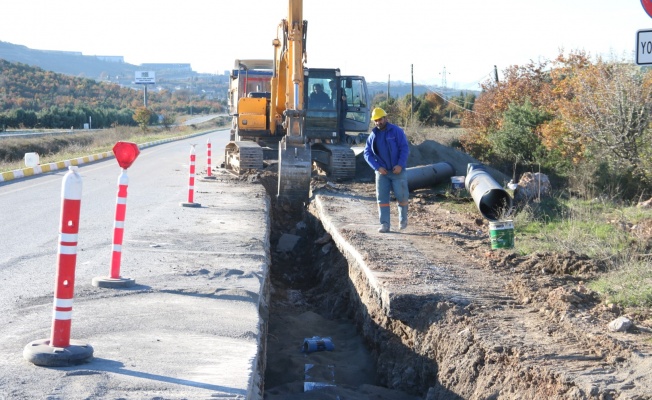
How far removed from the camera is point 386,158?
11711mm

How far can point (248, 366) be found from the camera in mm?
5449

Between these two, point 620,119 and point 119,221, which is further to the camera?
point 620,119

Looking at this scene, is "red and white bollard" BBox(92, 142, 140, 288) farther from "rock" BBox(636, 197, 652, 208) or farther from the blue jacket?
"rock" BBox(636, 197, 652, 208)

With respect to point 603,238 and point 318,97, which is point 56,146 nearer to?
point 318,97

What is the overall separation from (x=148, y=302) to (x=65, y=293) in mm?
1986

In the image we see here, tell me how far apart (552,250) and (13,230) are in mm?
7918

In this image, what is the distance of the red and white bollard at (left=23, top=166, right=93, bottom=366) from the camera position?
5.13 m

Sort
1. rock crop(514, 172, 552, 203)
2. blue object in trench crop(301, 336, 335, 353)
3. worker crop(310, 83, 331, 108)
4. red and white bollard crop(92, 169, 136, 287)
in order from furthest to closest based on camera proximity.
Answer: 1. worker crop(310, 83, 331, 108)
2. rock crop(514, 172, 552, 203)
3. blue object in trench crop(301, 336, 335, 353)
4. red and white bollard crop(92, 169, 136, 287)

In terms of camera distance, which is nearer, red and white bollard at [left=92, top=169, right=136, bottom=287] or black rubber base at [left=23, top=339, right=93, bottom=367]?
black rubber base at [left=23, top=339, right=93, bottom=367]

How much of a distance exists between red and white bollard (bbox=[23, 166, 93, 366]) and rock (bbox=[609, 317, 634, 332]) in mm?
4059

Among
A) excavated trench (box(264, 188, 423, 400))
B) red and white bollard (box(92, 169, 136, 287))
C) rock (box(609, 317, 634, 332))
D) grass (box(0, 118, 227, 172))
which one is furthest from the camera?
grass (box(0, 118, 227, 172))

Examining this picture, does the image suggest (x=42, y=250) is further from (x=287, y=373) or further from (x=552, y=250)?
(x=552, y=250)

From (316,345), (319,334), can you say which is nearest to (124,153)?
(316,345)

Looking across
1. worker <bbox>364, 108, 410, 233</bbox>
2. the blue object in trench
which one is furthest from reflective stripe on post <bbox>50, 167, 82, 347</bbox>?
worker <bbox>364, 108, 410, 233</bbox>
